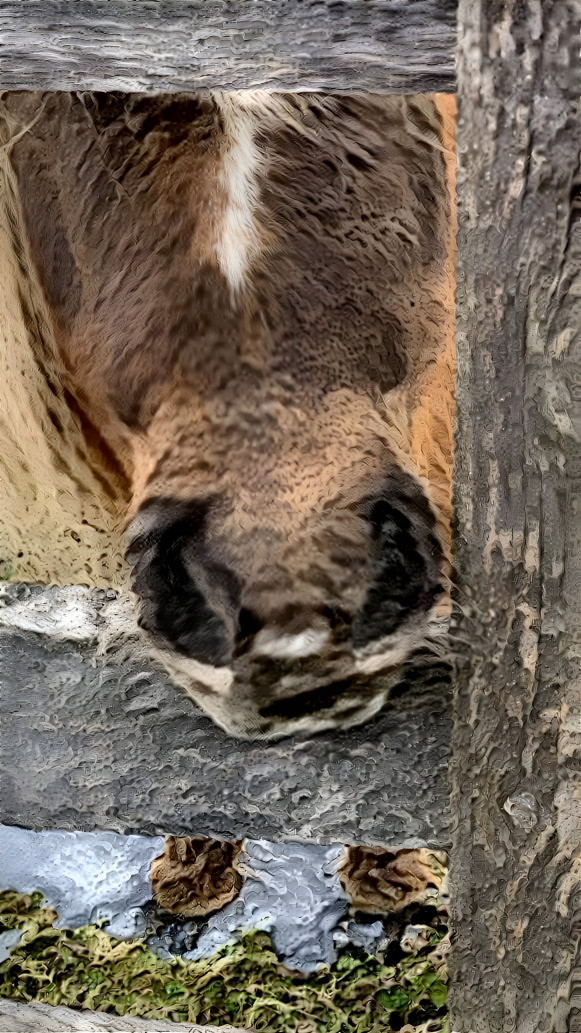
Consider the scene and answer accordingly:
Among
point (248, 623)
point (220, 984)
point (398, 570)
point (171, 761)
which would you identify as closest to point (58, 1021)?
point (220, 984)

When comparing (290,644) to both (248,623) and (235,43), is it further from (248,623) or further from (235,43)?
(235,43)

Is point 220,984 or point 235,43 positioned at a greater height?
point 235,43

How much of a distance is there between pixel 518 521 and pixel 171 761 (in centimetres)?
43

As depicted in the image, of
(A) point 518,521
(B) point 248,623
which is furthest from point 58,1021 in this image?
(A) point 518,521

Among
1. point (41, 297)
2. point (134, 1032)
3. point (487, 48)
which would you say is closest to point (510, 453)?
point (487, 48)

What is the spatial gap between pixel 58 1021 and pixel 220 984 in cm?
20

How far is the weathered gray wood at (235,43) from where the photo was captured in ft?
1.98

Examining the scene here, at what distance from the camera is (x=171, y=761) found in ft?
2.41

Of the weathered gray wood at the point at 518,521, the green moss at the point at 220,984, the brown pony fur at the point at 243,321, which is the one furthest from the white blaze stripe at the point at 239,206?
the green moss at the point at 220,984

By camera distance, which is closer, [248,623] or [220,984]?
[248,623]

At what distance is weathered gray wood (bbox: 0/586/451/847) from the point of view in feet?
2.31

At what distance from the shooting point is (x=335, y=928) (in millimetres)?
814

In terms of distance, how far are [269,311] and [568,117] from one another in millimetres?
306

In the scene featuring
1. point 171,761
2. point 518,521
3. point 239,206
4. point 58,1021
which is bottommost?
point 58,1021
